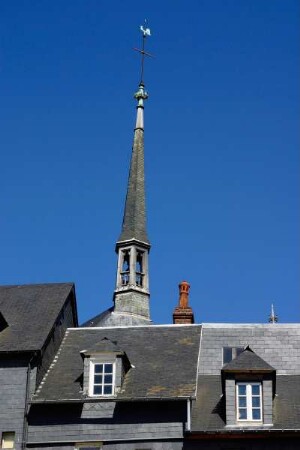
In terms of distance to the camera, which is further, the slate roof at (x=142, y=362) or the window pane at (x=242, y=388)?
the slate roof at (x=142, y=362)

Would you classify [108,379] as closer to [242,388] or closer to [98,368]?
[98,368]

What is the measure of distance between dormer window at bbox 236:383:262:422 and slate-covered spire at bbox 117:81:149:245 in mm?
23319

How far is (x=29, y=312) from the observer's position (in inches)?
1925

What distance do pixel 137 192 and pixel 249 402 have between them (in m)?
29.3

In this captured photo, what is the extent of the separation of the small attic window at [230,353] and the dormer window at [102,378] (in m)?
5.23

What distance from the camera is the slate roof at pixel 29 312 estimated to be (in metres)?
46.2

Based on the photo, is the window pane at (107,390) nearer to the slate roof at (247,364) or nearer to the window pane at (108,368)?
the window pane at (108,368)

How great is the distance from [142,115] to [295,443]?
Answer: 37.2 meters

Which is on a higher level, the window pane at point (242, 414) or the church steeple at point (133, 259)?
the church steeple at point (133, 259)

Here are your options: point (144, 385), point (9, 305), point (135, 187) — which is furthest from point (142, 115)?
point (144, 385)

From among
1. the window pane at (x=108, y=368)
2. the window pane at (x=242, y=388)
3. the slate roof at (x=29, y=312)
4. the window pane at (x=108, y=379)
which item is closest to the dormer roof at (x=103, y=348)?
the window pane at (x=108, y=368)

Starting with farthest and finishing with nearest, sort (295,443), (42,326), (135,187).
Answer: (135,187) → (42,326) → (295,443)

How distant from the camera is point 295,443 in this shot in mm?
42188

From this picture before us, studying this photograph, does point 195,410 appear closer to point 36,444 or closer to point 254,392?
point 254,392
